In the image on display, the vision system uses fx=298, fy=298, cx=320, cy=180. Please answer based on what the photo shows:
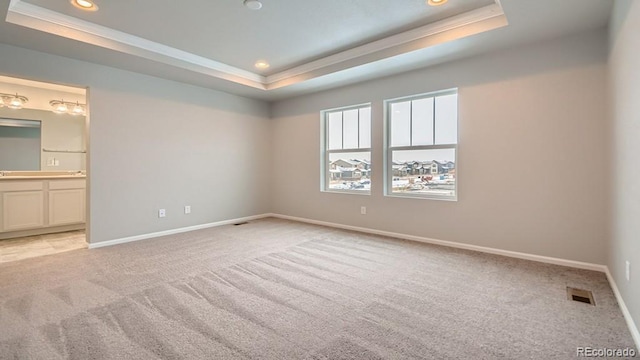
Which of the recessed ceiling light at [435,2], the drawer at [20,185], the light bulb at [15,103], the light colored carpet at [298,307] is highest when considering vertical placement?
the recessed ceiling light at [435,2]

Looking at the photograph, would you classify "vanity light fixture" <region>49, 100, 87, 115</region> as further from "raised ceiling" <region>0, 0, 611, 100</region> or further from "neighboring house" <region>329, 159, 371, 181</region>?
"neighboring house" <region>329, 159, 371, 181</region>

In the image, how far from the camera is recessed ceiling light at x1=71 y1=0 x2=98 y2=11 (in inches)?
110

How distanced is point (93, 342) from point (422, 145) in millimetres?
4106

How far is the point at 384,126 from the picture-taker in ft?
15.3

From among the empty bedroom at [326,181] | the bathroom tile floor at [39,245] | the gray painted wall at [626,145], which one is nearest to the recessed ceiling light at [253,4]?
the empty bedroom at [326,181]

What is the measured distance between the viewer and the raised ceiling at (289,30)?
2.86 metres

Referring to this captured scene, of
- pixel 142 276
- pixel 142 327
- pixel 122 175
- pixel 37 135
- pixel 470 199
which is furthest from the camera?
pixel 37 135

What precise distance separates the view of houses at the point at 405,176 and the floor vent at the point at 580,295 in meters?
1.75

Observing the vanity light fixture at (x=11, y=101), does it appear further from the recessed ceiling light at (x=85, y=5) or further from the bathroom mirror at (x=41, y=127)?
the recessed ceiling light at (x=85, y=5)

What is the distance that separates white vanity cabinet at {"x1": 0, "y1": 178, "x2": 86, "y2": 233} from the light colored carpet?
1.60m

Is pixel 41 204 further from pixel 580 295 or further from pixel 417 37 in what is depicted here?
pixel 580 295

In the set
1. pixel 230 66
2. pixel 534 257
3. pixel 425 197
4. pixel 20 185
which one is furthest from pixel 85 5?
pixel 534 257

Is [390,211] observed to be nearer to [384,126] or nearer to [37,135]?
[384,126]

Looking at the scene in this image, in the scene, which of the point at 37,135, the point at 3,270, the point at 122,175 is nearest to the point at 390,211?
the point at 122,175
